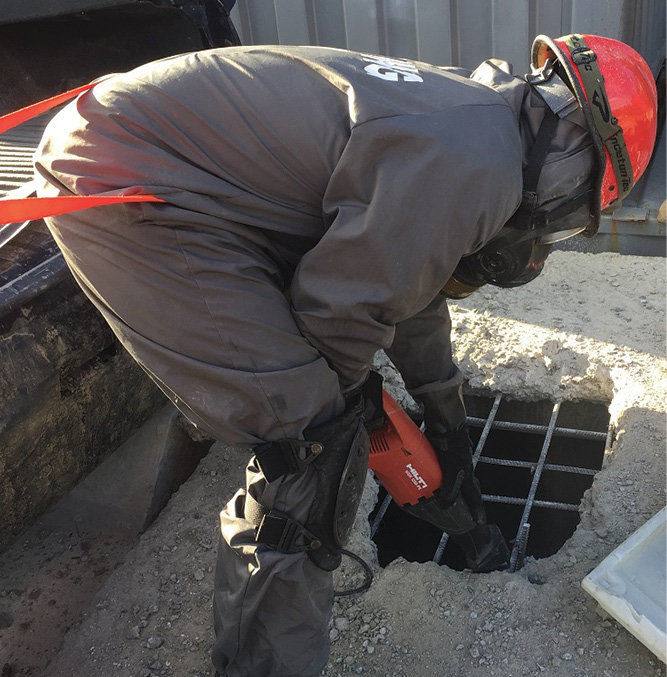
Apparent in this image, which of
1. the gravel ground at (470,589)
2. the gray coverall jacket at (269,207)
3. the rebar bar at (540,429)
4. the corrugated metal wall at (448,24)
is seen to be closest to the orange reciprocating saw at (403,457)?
the gravel ground at (470,589)

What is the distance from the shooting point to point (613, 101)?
1669 millimetres

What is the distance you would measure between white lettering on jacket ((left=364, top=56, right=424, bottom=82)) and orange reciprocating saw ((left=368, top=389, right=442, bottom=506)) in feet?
2.89

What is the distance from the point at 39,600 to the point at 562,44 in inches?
86.8

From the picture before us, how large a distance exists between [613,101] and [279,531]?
3.84 feet

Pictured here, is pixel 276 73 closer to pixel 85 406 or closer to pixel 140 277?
pixel 140 277

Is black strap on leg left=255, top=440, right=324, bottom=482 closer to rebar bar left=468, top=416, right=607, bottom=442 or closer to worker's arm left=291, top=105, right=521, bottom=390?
worker's arm left=291, top=105, right=521, bottom=390

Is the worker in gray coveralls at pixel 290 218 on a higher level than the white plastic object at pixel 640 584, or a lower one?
higher

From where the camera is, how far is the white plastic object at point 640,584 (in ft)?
5.88

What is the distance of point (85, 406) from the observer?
210cm

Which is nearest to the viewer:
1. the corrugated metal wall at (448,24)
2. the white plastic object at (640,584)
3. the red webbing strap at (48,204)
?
the red webbing strap at (48,204)

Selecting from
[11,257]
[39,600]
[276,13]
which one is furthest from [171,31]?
[39,600]

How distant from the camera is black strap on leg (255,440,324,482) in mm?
1608

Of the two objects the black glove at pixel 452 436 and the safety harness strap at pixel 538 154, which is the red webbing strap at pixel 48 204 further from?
the black glove at pixel 452 436

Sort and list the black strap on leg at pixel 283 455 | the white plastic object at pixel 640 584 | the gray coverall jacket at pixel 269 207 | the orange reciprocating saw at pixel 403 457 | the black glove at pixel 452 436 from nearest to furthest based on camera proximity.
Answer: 1. the gray coverall jacket at pixel 269 207
2. the black strap on leg at pixel 283 455
3. the white plastic object at pixel 640 584
4. the orange reciprocating saw at pixel 403 457
5. the black glove at pixel 452 436
